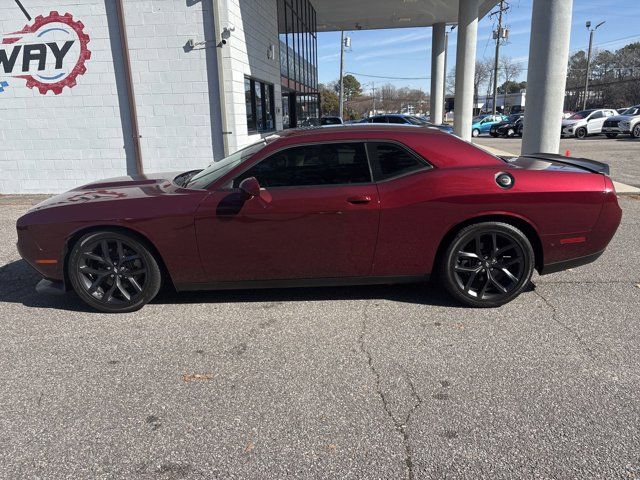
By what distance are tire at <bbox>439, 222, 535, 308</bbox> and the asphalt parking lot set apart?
146 millimetres

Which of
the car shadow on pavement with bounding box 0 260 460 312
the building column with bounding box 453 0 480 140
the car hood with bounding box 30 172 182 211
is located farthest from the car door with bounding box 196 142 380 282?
the building column with bounding box 453 0 480 140

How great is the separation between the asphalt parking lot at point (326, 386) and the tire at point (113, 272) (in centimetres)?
17

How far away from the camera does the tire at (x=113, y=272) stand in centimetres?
397

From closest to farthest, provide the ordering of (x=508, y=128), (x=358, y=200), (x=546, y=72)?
(x=358, y=200)
(x=546, y=72)
(x=508, y=128)

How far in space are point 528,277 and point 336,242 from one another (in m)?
1.65

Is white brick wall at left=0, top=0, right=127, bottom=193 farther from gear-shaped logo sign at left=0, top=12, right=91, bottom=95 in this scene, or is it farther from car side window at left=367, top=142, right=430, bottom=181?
car side window at left=367, top=142, right=430, bottom=181

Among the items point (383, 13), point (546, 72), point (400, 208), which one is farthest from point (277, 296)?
point (383, 13)

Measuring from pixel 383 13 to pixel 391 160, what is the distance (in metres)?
21.0

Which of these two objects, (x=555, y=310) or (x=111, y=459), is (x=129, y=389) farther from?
(x=555, y=310)

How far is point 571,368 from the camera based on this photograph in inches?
122

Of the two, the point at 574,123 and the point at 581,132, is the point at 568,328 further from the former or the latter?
the point at 581,132

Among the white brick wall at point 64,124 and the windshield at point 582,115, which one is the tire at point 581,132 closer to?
the windshield at point 582,115

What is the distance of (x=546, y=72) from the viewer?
8.23m

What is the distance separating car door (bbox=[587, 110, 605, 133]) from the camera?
27547 millimetres
